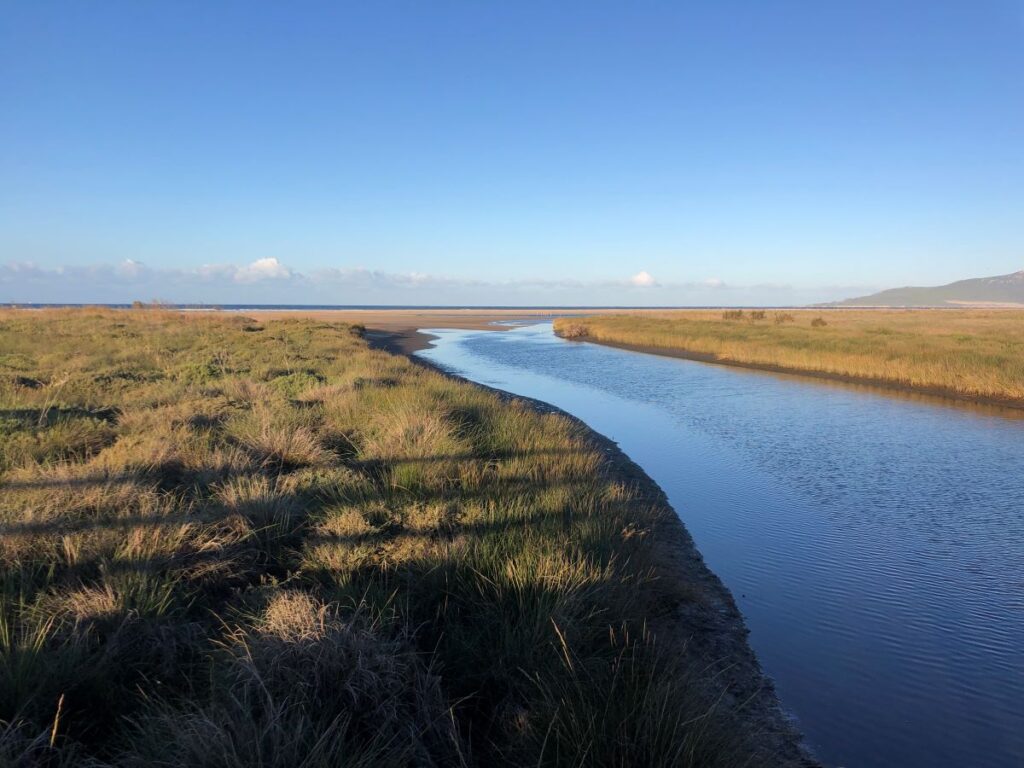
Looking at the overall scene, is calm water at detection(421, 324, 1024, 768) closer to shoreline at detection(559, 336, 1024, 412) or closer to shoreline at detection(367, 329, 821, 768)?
shoreline at detection(367, 329, 821, 768)

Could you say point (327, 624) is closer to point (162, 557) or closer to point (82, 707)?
point (82, 707)

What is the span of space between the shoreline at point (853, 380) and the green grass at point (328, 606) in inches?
618

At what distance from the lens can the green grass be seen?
261 cm

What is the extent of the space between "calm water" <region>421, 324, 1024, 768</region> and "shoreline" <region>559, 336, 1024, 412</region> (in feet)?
5.03

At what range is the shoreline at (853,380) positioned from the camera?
1753cm

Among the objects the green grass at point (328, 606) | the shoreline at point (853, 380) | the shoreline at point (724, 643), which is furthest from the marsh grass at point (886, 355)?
the green grass at point (328, 606)

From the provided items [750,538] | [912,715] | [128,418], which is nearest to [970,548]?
[750,538]

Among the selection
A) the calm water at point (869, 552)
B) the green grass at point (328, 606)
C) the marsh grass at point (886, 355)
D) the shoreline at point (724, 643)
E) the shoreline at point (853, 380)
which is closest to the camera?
the green grass at point (328, 606)

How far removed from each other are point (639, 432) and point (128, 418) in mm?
10109

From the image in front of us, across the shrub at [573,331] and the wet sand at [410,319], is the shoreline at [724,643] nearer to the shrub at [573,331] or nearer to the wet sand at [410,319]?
the shrub at [573,331]

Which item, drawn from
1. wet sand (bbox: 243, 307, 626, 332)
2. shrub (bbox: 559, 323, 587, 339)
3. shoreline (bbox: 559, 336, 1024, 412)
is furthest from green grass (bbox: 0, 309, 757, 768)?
wet sand (bbox: 243, 307, 626, 332)

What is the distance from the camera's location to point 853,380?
2252 centimetres

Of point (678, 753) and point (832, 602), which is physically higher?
point (678, 753)

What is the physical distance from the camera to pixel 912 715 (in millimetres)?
4211
